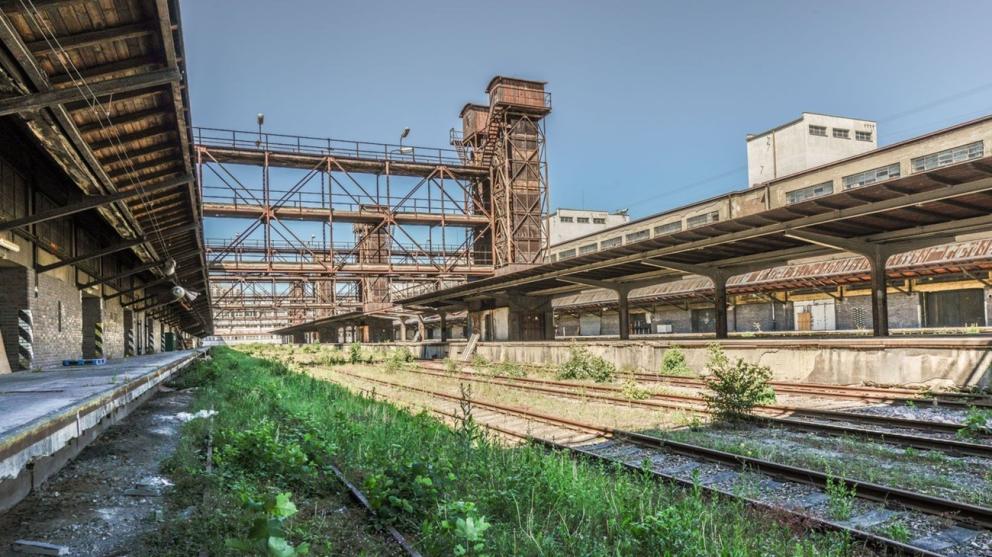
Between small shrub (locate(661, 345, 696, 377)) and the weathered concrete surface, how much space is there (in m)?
0.16

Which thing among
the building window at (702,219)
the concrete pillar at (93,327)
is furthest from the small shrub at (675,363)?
the building window at (702,219)

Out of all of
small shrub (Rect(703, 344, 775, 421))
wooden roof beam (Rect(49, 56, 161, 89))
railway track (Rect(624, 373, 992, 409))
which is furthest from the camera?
railway track (Rect(624, 373, 992, 409))

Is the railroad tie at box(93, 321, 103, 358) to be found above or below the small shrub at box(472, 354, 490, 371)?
above

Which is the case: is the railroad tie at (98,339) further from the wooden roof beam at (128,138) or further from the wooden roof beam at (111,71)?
the wooden roof beam at (111,71)

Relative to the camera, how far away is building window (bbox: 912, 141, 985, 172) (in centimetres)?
2317

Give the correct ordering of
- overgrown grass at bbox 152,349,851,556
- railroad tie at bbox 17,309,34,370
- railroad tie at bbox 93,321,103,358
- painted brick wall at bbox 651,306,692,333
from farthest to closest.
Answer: painted brick wall at bbox 651,306,692,333, railroad tie at bbox 93,321,103,358, railroad tie at bbox 17,309,34,370, overgrown grass at bbox 152,349,851,556

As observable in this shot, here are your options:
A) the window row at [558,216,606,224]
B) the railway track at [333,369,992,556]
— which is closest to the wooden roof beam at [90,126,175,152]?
the railway track at [333,369,992,556]

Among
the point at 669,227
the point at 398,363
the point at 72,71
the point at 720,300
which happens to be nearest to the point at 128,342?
the point at 398,363

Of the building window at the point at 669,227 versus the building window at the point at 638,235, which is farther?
the building window at the point at 638,235

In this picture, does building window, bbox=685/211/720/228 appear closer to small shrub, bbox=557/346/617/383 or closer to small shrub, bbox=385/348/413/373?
small shrub, bbox=385/348/413/373

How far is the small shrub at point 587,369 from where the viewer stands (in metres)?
16.7

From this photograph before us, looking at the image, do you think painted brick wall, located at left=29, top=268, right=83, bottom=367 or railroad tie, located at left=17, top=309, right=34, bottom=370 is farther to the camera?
painted brick wall, located at left=29, top=268, right=83, bottom=367

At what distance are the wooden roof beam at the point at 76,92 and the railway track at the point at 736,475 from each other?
6681mm

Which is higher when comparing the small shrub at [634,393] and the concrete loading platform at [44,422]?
the concrete loading platform at [44,422]
